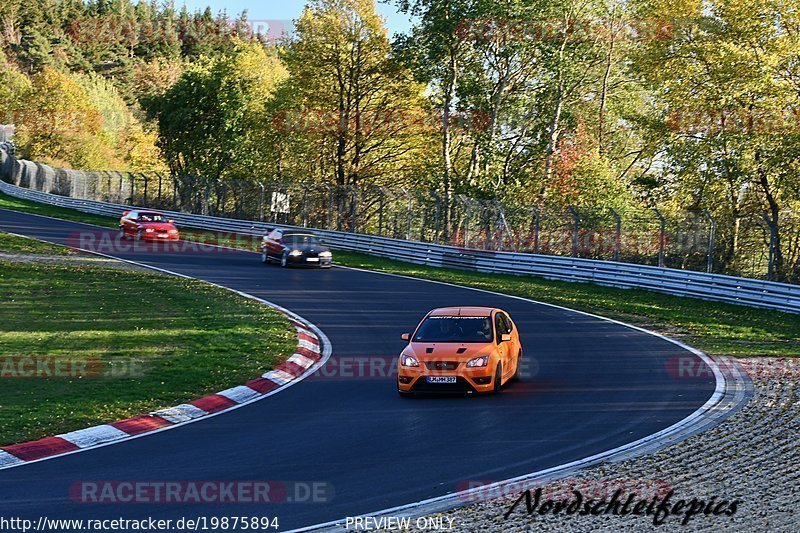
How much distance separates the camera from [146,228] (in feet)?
136

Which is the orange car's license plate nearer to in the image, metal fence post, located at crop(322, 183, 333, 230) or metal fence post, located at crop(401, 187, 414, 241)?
metal fence post, located at crop(401, 187, 414, 241)

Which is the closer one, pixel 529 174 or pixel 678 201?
pixel 678 201

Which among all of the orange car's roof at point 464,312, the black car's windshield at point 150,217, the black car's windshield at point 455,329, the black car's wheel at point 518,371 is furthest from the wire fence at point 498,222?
the black car's windshield at point 455,329

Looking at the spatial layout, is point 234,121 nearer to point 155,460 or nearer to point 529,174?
point 529,174

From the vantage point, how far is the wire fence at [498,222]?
2755 centimetres

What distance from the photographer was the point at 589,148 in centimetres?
5316

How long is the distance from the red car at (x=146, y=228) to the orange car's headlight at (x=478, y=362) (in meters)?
28.9

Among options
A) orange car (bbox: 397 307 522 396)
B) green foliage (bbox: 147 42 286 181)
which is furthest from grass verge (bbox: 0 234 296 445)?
green foliage (bbox: 147 42 286 181)

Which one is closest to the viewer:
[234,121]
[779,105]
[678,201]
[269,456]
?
[269,456]

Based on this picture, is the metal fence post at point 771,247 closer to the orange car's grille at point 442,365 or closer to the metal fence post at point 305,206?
the orange car's grille at point 442,365

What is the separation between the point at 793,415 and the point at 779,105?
2388cm

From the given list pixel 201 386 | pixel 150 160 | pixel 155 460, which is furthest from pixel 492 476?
pixel 150 160

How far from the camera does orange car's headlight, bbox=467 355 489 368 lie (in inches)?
576

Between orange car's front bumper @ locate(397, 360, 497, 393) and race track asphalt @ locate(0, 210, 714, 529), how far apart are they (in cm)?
20
